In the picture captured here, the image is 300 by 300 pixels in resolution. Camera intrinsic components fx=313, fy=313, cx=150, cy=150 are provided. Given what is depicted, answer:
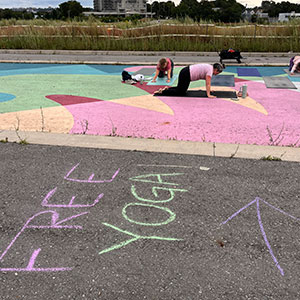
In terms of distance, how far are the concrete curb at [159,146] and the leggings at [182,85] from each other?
3.71 metres

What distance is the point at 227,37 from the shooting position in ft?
66.2

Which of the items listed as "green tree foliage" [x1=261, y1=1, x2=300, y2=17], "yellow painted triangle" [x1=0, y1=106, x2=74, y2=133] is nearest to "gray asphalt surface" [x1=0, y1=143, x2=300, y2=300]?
"yellow painted triangle" [x1=0, y1=106, x2=74, y2=133]

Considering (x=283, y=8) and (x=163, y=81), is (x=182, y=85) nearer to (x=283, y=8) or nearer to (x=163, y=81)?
(x=163, y=81)

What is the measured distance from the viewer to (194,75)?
8617mm

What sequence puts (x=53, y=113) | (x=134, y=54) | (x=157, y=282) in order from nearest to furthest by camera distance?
(x=157, y=282), (x=53, y=113), (x=134, y=54)

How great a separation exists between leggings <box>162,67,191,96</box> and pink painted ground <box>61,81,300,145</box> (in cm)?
32

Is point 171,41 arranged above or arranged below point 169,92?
above

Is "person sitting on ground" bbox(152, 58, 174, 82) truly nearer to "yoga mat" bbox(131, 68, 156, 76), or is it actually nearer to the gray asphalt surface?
"yoga mat" bbox(131, 68, 156, 76)

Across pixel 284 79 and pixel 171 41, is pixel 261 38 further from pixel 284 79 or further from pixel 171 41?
pixel 284 79

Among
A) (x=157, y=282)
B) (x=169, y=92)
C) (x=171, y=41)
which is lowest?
(x=157, y=282)

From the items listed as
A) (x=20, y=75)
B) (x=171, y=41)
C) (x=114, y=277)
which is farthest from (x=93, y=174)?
(x=171, y=41)

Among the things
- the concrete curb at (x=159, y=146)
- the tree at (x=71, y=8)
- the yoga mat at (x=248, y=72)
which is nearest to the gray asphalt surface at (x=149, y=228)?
the concrete curb at (x=159, y=146)

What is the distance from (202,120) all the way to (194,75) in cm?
216

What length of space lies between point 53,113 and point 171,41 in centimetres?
1522
